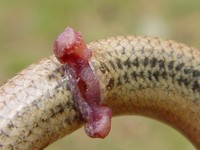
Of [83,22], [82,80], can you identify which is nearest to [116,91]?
[82,80]

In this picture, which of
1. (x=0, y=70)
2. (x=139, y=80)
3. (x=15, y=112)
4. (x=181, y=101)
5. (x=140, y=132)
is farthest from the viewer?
(x=0, y=70)

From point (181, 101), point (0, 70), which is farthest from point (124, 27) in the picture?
point (181, 101)

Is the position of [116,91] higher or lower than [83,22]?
higher

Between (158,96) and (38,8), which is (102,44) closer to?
(158,96)

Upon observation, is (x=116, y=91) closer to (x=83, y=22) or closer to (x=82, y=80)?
(x=82, y=80)

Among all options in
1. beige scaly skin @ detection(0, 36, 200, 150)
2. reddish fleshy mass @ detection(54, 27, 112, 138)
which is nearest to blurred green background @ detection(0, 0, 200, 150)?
beige scaly skin @ detection(0, 36, 200, 150)
